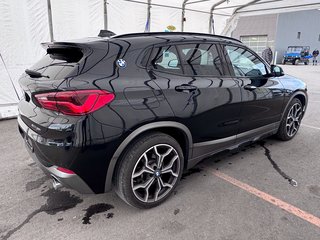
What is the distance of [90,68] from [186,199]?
1.63 metres

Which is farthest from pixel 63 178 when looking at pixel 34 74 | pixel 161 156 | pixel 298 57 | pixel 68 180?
pixel 298 57

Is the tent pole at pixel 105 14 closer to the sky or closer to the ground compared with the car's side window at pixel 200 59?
closer to the sky

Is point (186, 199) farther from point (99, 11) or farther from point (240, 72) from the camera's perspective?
point (99, 11)

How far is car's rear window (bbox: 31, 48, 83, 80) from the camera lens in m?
1.99

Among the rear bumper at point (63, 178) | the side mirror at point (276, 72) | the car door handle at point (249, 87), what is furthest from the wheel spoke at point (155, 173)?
the side mirror at point (276, 72)

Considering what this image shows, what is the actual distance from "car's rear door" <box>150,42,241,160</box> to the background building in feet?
112

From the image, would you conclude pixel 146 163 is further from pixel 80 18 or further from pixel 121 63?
pixel 80 18

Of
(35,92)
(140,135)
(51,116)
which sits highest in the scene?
(35,92)

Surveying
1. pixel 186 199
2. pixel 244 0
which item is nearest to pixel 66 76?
pixel 186 199

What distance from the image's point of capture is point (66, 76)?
6.33 ft

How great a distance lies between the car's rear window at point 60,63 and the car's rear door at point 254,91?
1774 mm

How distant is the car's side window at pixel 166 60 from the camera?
228 cm

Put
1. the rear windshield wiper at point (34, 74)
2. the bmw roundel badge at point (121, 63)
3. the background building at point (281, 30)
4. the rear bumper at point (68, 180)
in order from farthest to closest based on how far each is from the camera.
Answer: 1. the background building at point (281, 30)
2. the rear windshield wiper at point (34, 74)
3. the bmw roundel badge at point (121, 63)
4. the rear bumper at point (68, 180)

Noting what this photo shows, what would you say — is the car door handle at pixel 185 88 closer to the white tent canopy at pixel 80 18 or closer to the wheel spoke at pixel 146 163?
the wheel spoke at pixel 146 163
